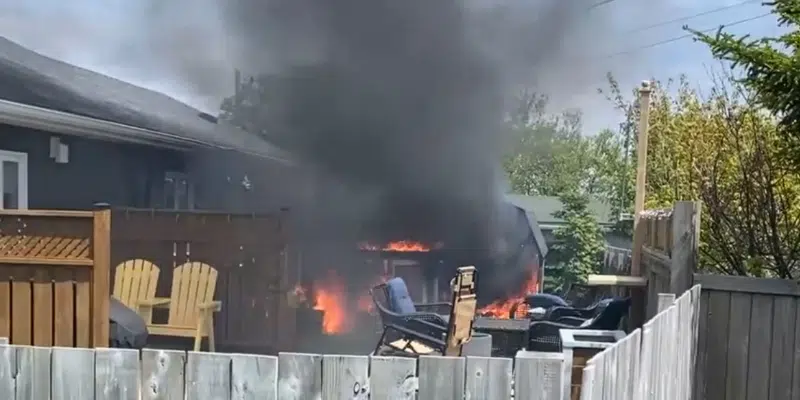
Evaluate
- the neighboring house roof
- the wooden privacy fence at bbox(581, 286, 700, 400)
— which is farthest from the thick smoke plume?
the wooden privacy fence at bbox(581, 286, 700, 400)

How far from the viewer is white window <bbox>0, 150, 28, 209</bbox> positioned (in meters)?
6.88

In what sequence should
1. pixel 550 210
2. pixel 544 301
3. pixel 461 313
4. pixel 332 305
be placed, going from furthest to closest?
1. pixel 550 210
2. pixel 332 305
3. pixel 544 301
4. pixel 461 313

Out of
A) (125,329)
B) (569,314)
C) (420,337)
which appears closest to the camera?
(125,329)

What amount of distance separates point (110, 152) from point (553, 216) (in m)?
11.7

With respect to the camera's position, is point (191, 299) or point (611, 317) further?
point (191, 299)

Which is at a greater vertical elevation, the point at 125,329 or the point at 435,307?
the point at 125,329

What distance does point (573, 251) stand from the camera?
16641 millimetres

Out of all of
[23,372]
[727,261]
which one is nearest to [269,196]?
[727,261]

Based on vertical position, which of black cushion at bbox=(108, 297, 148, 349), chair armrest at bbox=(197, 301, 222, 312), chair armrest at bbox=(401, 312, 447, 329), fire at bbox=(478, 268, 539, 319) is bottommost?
fire at bbox=(478, 268, 539, 319)

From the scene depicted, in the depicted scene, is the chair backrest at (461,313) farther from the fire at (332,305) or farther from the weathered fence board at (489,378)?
the weathered fence board at (489,378)

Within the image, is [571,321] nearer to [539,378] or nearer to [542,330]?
[542,330]

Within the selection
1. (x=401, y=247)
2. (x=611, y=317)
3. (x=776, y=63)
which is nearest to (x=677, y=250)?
(x=776, y=63)

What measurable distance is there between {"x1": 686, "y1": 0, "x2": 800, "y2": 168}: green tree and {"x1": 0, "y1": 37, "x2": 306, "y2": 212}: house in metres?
4.72

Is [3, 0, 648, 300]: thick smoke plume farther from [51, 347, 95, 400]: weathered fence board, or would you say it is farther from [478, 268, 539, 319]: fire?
[51, 347, 95, 400]: weathered fence board
